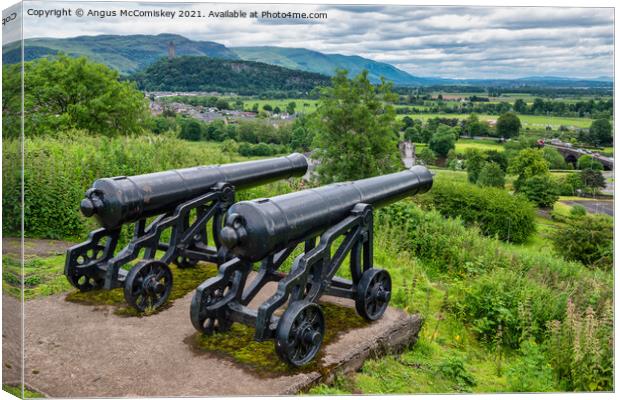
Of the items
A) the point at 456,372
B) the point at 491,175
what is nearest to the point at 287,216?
the point at 456,372

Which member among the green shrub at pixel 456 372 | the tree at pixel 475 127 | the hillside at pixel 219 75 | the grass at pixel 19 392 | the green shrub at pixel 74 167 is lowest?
the green shrub at pixel 456 372

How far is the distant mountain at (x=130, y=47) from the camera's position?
6.20 m

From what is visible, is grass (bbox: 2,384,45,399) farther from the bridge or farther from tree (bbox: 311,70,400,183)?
tree (bbox: 311,70,400,183)

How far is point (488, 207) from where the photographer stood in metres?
16.6

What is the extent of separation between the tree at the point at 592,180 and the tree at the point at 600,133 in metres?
0.31

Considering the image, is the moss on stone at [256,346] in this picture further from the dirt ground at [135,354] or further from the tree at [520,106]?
the tree at [520,106]

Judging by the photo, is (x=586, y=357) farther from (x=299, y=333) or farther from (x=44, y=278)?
(x=44, y=278)

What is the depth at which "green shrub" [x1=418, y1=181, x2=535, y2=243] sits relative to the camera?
1277 centimetres

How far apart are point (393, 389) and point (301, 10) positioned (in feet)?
10.6

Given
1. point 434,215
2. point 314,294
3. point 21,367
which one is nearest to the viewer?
point 21,367

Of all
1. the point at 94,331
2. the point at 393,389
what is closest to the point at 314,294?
the point at 393,389

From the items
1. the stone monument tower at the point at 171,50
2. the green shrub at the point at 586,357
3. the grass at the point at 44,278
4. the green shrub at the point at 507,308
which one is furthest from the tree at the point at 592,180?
the grass at the point at 44,278

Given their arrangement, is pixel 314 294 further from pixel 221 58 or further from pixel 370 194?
pixel 221 58

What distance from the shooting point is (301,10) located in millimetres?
5680
